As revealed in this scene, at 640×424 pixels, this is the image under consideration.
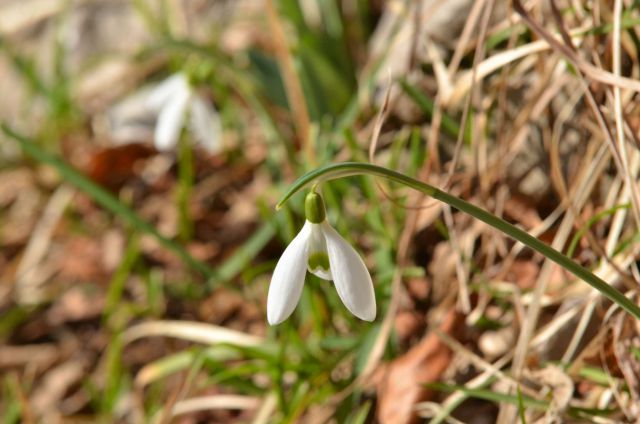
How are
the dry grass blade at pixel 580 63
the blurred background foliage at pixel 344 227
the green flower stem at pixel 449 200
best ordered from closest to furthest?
the green flower stem at pixel 449 200 → the dry grass blade at pixel 580 63 → the blurred background foliage at pixel 344 227

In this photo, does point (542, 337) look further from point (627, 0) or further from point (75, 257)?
point (75, 257)

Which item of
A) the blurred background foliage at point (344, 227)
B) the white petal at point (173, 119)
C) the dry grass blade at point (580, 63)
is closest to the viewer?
the dry grass blade at point (580, 63)

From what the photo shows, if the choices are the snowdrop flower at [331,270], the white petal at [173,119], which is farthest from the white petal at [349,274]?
the white petal at [173,119]

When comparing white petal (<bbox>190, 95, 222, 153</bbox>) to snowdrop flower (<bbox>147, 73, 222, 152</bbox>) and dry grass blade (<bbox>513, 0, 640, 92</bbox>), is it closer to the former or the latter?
snowdrop flower (<bbox>147, 73, 222, 152</bbox>)

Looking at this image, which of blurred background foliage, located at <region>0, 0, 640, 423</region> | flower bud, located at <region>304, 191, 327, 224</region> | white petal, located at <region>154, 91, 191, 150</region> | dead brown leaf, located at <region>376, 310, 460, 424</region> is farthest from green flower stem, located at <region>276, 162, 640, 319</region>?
white petal, located at <region>154, 91, 191, 150</region>

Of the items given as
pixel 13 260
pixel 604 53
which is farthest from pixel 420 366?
pixel 13 260

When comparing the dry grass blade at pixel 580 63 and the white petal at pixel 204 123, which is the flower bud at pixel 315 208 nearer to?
the dry grass blade at pixel 580 63

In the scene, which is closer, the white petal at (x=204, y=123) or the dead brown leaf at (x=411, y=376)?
the dead brown leaf at (x=411, y=376)
